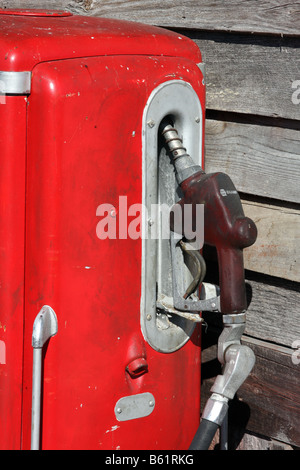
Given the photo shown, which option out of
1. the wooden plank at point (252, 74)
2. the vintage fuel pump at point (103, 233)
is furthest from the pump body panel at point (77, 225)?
the wooden plank at point (252, 74)

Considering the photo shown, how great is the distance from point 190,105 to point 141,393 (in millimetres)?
760

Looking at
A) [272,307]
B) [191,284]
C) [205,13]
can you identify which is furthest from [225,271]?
[205,13]

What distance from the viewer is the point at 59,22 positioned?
1.78m

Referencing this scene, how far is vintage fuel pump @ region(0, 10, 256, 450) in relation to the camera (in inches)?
64.7

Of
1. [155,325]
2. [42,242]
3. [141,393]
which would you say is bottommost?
[141,393]

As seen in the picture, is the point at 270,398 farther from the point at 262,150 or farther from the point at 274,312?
the point at 262,150

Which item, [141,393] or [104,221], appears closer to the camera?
[104,221]

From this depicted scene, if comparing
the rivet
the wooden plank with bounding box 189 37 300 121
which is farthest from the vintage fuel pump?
the wooden plank with bounding box 189 37 300 121

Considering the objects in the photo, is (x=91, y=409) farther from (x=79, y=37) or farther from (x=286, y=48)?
(x=286, y=48)

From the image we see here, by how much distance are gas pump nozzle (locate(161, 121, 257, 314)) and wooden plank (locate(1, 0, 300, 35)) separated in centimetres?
46

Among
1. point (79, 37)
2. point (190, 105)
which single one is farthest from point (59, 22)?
point (190, 105)

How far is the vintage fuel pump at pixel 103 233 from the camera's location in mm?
1644

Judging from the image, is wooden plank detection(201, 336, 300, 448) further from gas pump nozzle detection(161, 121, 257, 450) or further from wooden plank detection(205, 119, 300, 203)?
wooden plank detection(205, 119, 300, 203)

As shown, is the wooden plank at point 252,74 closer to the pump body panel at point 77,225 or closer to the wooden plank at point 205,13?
the wooden plank at point 205,13
